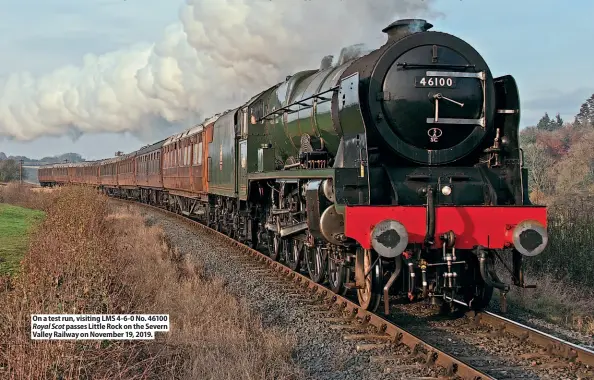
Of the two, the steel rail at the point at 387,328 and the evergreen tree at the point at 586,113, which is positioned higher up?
the evergreen tree at the point at 586,113

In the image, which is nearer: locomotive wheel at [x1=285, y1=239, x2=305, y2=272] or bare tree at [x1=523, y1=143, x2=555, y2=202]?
locomotive wheel at [x1=285, y1=239, x2=305, y2=272]

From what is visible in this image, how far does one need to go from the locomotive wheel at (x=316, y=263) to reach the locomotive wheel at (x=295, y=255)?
391 millimetres

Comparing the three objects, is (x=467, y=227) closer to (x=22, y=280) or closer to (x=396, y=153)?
(x=396, y=153)

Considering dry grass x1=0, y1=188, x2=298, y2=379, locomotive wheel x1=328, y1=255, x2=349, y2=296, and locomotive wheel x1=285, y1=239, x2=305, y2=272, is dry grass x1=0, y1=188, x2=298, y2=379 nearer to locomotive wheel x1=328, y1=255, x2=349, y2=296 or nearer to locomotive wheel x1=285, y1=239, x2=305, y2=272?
locomotive wheel x1=328, y1=255, x2=349, y2=296

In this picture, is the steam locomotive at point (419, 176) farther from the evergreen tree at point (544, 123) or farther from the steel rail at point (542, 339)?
the evergreen tree at point (544, 123)

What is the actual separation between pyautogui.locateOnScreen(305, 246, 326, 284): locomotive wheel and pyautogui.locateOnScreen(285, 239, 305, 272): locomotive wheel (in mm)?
391

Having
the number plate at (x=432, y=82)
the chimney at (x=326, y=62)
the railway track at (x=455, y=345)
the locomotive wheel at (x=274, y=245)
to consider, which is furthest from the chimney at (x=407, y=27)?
the locomotive wheel at (x=274, y=245)

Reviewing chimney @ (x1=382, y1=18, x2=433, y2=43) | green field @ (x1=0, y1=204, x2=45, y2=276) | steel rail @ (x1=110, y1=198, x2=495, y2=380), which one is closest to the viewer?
steel rail @ (x1=110, y1=198, x2=495, y2=380)

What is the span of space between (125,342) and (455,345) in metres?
3.25

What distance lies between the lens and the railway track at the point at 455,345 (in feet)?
17.0

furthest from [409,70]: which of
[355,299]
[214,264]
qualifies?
[214,264]

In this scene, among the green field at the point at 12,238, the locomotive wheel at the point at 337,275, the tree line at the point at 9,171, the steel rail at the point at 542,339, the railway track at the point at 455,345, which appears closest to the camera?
the railway track at the point at 455,345

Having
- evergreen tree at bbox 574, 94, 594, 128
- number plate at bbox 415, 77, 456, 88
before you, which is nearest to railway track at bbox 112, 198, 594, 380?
number plate at bbox 415, 77, 456, 88

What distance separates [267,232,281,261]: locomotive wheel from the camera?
1158 centimetres
